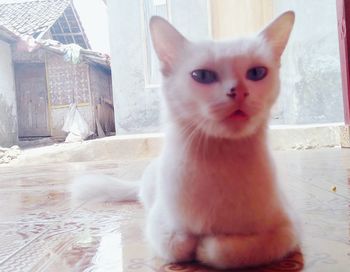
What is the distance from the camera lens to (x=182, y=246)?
0.83 meters

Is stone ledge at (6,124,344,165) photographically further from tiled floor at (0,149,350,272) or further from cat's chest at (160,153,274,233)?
cat's chest at (160,153,274,233)

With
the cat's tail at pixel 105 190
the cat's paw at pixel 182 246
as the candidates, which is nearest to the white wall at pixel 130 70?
the cat's tail at pixel 105 190

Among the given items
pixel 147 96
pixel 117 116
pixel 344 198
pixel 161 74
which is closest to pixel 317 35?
pixel 147 96

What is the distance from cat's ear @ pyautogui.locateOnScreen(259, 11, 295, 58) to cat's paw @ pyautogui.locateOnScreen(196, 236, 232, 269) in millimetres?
420

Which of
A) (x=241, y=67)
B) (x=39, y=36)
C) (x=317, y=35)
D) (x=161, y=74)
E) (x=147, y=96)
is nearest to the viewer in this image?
(x=241, y=67)

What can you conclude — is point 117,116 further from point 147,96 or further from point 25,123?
point 25,123

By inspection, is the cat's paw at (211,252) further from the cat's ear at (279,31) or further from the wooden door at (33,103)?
the wooden door at (33,103)

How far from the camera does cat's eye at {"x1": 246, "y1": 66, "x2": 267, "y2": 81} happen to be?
81 centimetres

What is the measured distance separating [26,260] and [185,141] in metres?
0.49

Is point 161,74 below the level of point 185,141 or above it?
above

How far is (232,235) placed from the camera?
81 centimetres

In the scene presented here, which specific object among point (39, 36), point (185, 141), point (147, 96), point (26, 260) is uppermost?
point (39, 36)

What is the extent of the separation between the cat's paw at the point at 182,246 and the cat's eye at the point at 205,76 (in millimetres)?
306

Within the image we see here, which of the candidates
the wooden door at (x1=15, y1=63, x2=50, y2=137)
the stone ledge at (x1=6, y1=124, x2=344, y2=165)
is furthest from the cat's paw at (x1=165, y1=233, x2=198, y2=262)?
the wooden door at (x1=15, y1=63, x2=50, y2=137)
